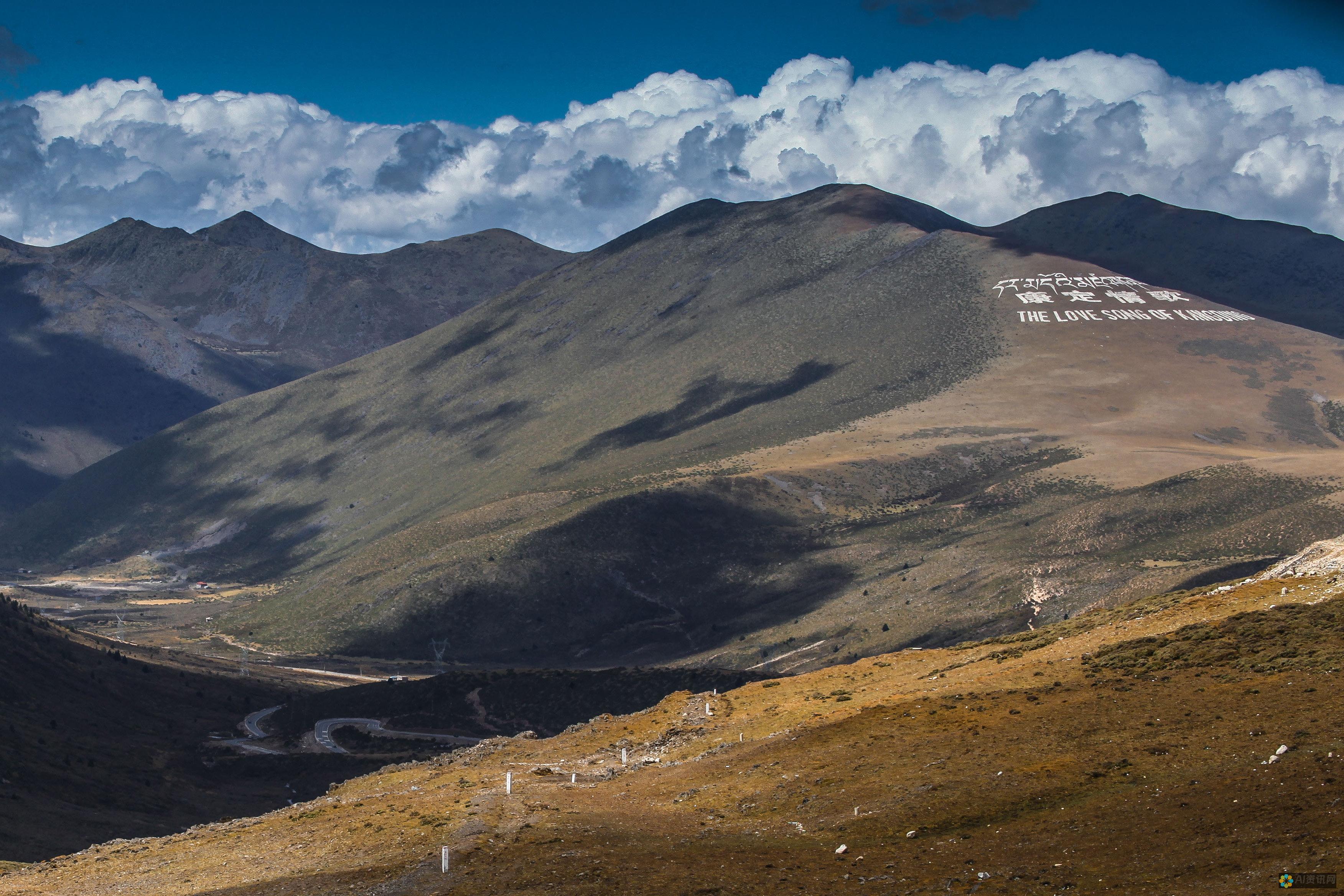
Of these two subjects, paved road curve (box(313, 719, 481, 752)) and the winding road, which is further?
paved road curve (box(313, 719, 481, 752))

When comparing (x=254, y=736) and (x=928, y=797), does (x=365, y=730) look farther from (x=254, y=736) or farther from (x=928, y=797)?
(x=928, y=797)

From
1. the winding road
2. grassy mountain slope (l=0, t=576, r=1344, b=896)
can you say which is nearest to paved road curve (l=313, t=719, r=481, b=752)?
the winding road

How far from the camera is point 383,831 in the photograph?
125 ft

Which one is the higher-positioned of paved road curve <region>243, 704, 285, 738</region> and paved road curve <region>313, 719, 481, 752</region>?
paved road curve <region>243, 704, 285, 738</region>

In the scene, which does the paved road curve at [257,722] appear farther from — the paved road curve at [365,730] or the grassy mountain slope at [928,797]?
the grassy mountain slope at [928,797]

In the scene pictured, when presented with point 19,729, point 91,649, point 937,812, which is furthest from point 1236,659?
point 91,649

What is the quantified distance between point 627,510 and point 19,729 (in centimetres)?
10938

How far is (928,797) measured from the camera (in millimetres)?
32281

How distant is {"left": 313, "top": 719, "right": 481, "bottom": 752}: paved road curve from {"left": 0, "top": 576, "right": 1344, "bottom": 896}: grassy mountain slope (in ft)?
184

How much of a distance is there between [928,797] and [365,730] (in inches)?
3363

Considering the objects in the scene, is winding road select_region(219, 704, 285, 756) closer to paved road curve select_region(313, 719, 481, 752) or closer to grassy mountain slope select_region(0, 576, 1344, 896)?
paved road curve select_region(313, 719, 481, 752)

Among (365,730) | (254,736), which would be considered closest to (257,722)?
(254,736)

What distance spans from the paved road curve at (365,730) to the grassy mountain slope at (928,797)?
56163mm

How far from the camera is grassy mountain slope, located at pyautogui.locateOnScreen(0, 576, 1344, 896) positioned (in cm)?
2608
